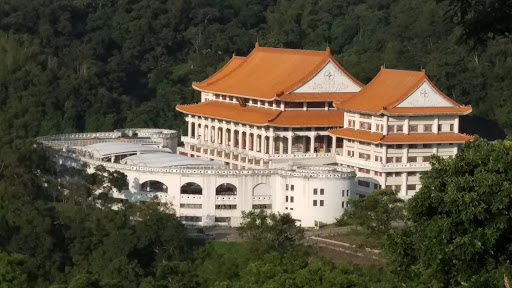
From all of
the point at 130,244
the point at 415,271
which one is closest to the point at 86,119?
the point at 130,244

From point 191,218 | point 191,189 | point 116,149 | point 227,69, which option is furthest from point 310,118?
point 227,69

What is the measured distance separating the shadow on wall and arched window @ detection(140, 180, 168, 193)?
23080 mm

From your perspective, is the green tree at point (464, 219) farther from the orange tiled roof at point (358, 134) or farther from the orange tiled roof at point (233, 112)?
the orange tiled roof at point (233, 112)

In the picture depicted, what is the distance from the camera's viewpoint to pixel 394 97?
58469 mm

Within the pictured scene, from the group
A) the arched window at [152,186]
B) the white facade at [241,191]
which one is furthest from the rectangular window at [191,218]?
the arched window at [152,186]

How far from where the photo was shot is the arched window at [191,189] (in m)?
56.8

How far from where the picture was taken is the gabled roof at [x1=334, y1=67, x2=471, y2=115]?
57781mm

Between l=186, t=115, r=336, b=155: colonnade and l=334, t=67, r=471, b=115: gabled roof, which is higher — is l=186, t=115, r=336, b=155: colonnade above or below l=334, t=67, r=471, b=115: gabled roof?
below

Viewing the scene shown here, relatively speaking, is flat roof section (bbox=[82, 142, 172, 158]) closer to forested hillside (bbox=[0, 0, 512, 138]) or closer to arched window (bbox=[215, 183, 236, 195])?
arched window (bbox=[215, 183, 236, 195])

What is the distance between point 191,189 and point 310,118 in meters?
5.89

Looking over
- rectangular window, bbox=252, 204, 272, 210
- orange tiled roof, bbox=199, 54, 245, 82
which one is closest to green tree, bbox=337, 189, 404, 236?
rectangular window, bbox=252, 204, 272, 210

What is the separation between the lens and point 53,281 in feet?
166

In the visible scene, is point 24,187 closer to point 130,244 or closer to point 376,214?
point 130,244

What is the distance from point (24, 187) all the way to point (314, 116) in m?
11.0
